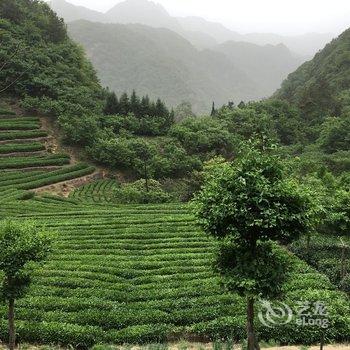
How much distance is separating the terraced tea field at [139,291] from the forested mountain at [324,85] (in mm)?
63422

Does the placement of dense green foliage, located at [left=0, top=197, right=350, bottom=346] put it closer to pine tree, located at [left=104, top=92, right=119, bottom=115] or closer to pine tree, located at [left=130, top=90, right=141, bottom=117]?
pine tree, located at [left=104, top=92, right=119, bottom=115]

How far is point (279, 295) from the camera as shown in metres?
13.3

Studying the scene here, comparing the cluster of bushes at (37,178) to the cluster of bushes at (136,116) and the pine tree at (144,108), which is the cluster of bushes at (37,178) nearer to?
the cluster of bushes at (136,116)

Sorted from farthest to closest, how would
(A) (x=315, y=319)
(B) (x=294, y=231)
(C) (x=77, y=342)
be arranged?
(C) (x=77, y=342) < (A) (x=315, y=319) < (B) (x=294, y=231)

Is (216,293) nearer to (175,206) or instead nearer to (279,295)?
(279,295)

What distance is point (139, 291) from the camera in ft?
63.0

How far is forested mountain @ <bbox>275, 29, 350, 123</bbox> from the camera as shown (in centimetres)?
8612

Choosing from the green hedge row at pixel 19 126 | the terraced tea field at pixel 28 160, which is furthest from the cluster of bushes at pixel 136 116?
the terraced tea field at pixel 28 160

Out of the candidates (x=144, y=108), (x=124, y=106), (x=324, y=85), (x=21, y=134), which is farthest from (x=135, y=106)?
(x=324, y=85)

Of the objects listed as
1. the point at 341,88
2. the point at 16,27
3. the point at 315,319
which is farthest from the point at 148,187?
the point at 341,88

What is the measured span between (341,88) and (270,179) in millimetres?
91621

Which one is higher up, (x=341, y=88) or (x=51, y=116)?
(x=341, y=88)

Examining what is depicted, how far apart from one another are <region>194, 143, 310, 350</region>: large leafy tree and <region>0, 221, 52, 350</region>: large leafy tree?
17.6 ft

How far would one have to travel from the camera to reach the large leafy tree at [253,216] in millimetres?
12414
